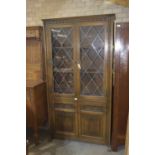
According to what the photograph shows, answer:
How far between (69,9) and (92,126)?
6.52ft

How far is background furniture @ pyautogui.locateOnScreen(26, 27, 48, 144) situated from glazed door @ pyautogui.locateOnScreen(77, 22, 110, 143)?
0.66 metres

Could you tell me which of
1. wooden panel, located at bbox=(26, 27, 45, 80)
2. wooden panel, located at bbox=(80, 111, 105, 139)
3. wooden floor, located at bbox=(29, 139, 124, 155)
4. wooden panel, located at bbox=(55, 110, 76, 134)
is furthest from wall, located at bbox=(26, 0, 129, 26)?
wooden floor, located at bbox=(29, 139, 124, 155)

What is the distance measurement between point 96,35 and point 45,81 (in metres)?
1.17

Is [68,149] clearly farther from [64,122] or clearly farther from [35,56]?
[35,56]

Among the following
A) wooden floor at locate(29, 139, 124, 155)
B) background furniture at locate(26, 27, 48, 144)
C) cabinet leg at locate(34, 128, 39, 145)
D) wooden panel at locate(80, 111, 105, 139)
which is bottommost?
wooden floor at locate(29, 139, 124, 155)

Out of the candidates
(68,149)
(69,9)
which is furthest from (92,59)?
(68,149)

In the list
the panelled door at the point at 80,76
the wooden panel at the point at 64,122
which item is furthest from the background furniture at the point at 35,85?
the wooden panel at the point at 64,122

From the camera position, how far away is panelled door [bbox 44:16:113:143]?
2.85m

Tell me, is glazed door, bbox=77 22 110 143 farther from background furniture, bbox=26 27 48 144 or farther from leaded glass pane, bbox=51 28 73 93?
background furniture, bbox=26 27 48 144

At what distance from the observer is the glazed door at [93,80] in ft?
9.32

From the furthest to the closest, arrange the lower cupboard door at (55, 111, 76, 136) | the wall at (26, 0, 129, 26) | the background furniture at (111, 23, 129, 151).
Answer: the lower cupboard door at (55, 111, 76, 136) < the wall at (26, 0, 129, 26) < the background furniture at (111, 23, 129, 151)
